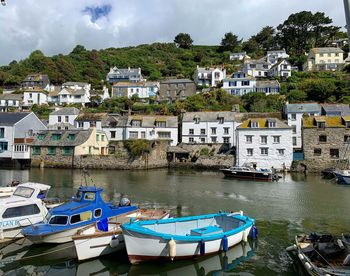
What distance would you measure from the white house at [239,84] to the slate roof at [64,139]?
1608 inches

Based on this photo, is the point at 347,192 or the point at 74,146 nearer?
the point at 347,192

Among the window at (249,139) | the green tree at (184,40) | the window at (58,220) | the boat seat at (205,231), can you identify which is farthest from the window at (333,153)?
the green tree at (184,40)

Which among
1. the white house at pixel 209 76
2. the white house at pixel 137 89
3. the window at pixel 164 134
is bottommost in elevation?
the window at pixel 164 134

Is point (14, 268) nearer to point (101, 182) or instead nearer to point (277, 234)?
point (277, 234)

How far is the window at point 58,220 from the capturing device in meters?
15.6

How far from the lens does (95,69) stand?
122812mm

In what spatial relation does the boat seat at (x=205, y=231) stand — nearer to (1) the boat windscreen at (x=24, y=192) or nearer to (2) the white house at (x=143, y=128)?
(1) the boat windscreen at (x=24, y=192)

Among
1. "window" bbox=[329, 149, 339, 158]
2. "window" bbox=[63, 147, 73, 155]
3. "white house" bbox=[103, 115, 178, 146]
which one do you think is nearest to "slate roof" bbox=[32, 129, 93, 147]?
"window" bbox=[63, 147, 73, 155]

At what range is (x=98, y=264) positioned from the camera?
14.0 m

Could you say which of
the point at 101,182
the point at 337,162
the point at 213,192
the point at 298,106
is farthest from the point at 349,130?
the point at 101,182

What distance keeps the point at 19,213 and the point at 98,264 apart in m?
5.80

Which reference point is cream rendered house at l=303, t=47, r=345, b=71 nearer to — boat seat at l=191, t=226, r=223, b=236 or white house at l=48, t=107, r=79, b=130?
white house at l=48, t=107, r=79, b=130

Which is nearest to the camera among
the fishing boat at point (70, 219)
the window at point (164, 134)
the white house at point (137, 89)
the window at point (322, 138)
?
the fishing boat at point (70, 219)

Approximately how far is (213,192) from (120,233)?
17.8 meters
